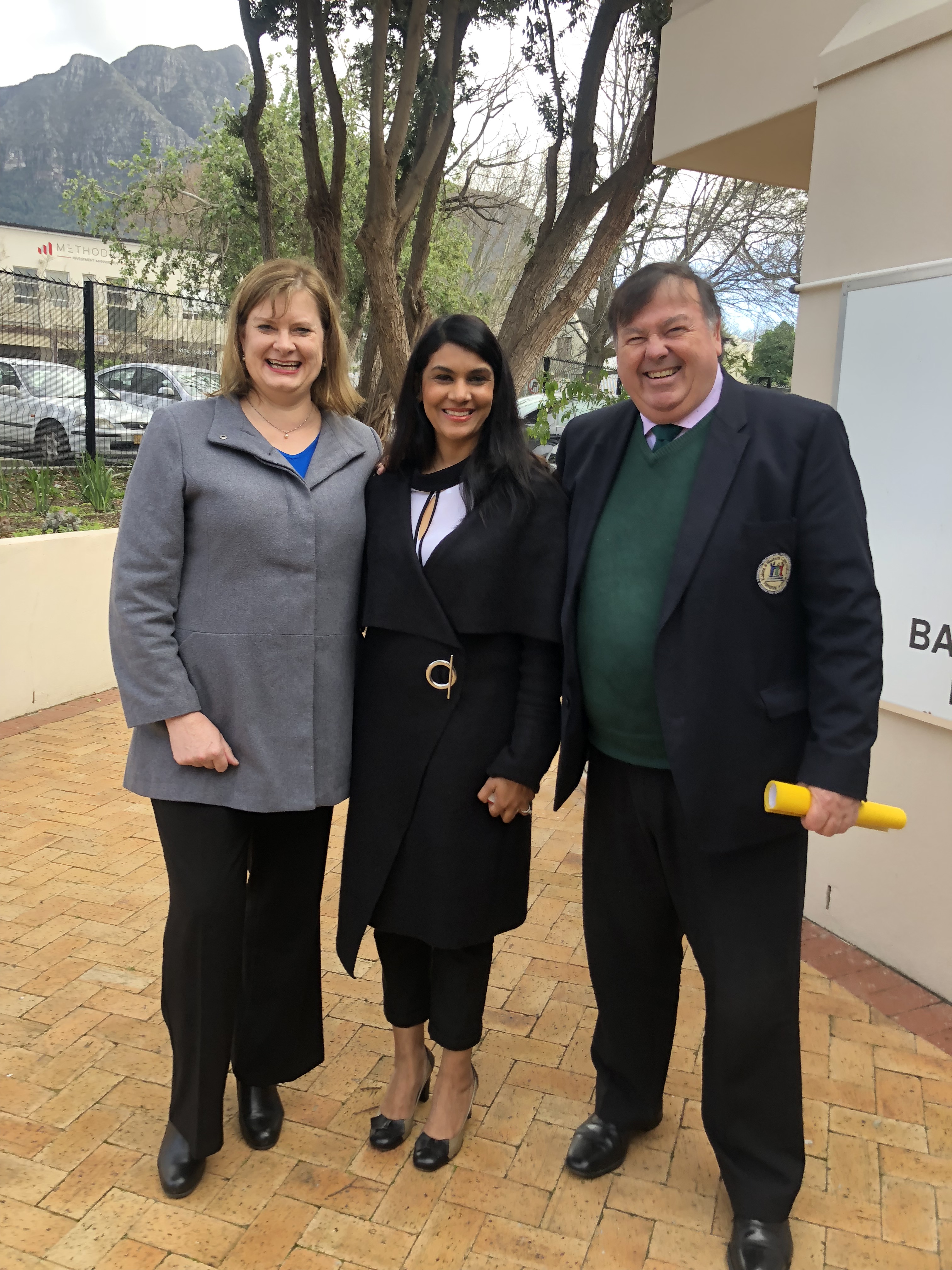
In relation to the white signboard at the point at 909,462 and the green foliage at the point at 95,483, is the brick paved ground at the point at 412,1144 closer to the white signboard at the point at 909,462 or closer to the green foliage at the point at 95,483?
the white signboard at the point at 909,462

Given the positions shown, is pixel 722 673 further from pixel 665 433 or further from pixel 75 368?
pixel 75 368

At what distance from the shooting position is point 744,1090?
230 cm

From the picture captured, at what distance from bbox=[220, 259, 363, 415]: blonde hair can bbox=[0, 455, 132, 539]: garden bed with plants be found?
4597mm

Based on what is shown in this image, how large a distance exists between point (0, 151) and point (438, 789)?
361 feet

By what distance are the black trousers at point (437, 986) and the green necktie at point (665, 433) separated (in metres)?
1.27

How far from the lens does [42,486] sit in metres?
7.41

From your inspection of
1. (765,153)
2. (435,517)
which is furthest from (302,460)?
(765,153)

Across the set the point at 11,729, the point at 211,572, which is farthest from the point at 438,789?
the point at 11,729

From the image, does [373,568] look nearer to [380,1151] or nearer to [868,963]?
[380,1151]

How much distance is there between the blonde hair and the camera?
2367mm

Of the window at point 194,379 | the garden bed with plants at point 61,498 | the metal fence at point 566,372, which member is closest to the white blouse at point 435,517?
the garden bed with plants at point 61,498

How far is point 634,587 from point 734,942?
810mm

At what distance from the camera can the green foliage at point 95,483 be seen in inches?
306

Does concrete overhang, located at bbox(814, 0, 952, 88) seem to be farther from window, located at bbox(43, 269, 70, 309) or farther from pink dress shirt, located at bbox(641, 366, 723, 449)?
window, located at bbox(43, 269, 70, 309)
